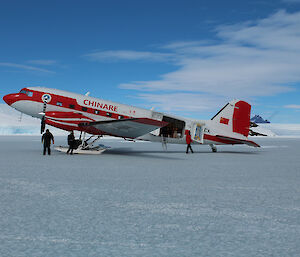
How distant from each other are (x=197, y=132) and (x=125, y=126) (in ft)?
25.6

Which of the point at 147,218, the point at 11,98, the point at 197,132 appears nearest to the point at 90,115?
the point at 11,98

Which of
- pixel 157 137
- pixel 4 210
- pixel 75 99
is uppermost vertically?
pixel 75 99

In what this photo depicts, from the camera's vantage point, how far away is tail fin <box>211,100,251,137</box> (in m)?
27.9

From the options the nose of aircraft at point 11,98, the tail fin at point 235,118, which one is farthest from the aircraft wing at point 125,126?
the tail fin at point 235,118

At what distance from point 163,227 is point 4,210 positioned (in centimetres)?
347

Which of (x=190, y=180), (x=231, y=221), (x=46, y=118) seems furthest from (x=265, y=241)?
(x=46, y=118)

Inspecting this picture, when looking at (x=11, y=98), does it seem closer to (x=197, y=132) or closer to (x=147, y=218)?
(x=197, y=132)

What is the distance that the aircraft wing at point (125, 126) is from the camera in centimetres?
2008

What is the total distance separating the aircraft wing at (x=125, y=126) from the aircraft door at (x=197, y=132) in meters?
5.68

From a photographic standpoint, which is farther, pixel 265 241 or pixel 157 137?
pixel 157 137

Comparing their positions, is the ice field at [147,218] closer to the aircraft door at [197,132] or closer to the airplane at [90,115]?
the airplane at [90,115]

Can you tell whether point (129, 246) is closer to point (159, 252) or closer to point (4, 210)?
point (159, 252)

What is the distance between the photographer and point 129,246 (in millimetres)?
4547

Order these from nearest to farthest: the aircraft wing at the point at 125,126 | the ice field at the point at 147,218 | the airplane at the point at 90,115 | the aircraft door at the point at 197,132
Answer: the ice field at the point at 147,218 < the aircraft wing at the point at 125,126 < the airplane at the point at 90,115 < the aircraft door at the point at 197,132
